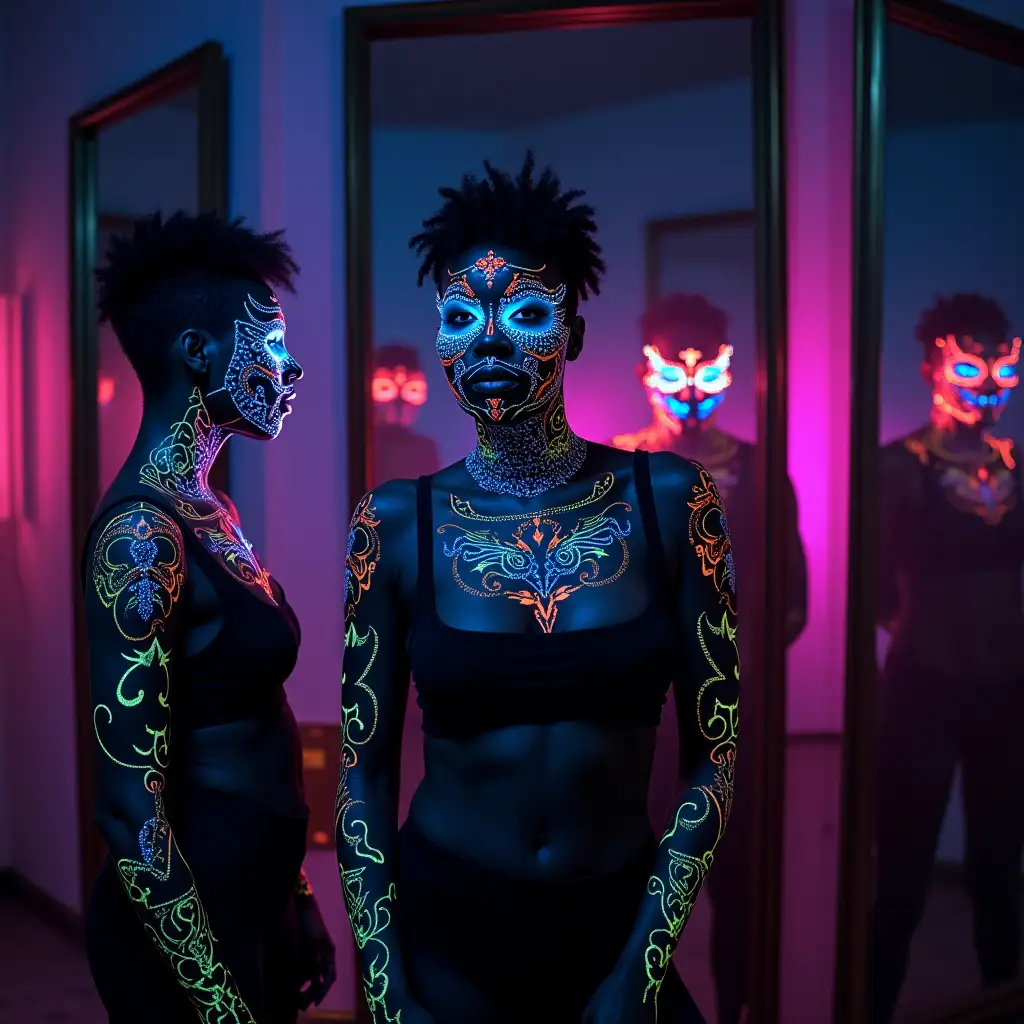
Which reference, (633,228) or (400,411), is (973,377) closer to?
(633,228)

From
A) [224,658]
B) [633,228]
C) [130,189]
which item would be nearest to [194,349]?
[224,658]

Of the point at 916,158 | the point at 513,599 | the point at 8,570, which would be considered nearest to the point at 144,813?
the point at 513,599

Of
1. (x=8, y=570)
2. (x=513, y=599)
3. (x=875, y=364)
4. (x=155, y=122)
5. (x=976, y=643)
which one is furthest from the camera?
(x=8, y=570)

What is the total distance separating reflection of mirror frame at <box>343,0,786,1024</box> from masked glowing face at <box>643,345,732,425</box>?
0.10 metres

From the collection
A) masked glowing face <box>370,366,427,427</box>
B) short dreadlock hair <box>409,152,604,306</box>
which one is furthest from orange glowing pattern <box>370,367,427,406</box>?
short dreadlock hair <box>409,152,604,306</box>

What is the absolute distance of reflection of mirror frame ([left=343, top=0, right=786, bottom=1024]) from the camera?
2395 millimetres

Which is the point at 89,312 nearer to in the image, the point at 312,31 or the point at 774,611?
the point at 312,31

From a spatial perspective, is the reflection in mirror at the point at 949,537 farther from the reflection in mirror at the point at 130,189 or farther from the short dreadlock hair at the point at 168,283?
the reflection in mirror at the point at 130,189

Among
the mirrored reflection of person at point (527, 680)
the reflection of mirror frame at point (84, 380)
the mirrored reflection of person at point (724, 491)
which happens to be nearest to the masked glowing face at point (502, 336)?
the mirrored reflection of person at point (527, 680)

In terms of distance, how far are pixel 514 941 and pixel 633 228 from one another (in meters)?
1.73

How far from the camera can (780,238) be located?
2402 mm

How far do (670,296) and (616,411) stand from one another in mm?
299

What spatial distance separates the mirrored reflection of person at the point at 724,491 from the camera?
247cm

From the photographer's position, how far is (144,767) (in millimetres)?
1392
